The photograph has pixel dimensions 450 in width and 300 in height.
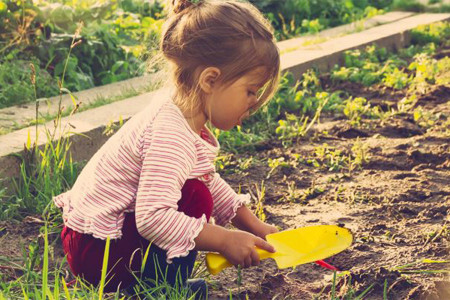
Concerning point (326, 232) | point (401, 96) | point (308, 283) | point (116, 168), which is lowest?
point (401, 96)

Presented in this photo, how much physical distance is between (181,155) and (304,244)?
0.52 m

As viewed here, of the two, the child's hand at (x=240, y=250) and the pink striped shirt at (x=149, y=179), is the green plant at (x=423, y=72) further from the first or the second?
the child's hand at (x=240, y=250)

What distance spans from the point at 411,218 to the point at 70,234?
1.39 meters

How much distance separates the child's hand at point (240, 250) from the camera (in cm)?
243

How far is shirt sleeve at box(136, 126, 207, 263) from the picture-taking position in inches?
93.6

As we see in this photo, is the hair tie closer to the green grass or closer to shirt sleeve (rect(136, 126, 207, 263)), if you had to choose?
shirt sleeve (rect(136, 126, 207, 263))

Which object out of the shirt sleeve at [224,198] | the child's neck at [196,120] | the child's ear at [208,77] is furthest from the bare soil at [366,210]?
the child's ear at [208,77]

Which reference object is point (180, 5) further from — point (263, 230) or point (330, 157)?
point (330, 157)

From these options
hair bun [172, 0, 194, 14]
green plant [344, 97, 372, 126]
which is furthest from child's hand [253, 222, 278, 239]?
green plant [344, 97, 372, 126]

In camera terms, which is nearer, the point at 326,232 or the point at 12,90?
the point at 326,232

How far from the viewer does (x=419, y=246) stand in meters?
2.94

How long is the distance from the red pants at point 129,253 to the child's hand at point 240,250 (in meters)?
0.15

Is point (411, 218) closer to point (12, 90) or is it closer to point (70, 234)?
point (70, 234)

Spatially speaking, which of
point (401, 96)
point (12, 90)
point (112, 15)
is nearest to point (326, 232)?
point (12, 90)
